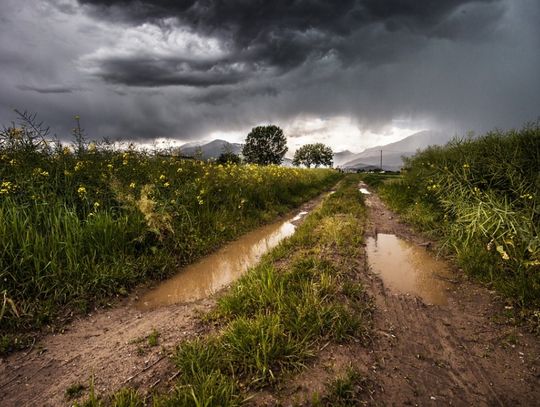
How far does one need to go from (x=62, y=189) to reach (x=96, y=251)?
1783mm

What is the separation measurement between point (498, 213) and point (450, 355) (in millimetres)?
3024

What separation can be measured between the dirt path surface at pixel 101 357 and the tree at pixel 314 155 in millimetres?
95255

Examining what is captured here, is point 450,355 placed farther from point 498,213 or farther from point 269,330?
point 498,213

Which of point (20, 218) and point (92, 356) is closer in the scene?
point (92, 356)

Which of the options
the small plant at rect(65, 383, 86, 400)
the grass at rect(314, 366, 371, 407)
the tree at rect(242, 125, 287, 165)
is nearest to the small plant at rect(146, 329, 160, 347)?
the small plant at rect(65, 383, 86, 400)

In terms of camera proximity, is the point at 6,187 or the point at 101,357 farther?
the point at 6,187

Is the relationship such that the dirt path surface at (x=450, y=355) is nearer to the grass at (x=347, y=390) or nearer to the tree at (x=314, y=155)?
the grass at (x=347, y=390)

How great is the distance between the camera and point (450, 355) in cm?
309

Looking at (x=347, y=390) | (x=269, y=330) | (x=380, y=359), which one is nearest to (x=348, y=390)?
(x=347, y=390)

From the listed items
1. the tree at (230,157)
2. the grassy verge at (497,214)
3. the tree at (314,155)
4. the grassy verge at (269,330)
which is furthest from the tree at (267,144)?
the grassy verge at (269,330)

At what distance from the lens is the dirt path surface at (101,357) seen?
8.99 ft

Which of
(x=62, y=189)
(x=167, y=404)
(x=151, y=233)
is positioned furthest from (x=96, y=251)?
(x=167, y=404)

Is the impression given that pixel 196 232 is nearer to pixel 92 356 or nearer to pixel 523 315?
pixel 92 356

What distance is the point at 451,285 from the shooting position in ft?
15.9
